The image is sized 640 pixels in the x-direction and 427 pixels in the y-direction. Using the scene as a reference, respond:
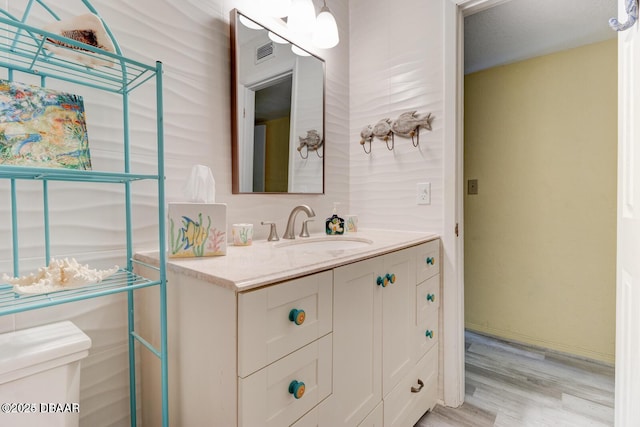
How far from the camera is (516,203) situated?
235 cm

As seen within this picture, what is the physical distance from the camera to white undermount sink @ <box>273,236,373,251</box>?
147 centimetres

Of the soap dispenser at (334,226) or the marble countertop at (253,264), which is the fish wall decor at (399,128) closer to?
the soap dispenser at (334,226)

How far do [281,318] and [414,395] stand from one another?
0.97m

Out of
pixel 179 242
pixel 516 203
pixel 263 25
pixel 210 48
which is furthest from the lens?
pixel 516 203

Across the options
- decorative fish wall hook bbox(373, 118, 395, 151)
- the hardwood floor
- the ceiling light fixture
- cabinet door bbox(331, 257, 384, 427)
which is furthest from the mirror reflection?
the hardwood floor

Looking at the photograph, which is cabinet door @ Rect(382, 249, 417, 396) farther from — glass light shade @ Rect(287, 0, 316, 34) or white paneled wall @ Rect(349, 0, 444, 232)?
glass light shade @ Rect(287, 0, 316, 34)

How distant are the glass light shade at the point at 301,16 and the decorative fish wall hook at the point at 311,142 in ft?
1.64

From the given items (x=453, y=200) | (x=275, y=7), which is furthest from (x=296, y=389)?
(x=275, y=7)

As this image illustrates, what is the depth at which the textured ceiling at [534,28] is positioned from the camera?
1777 mm

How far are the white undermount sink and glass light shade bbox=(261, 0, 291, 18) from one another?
1055 mm

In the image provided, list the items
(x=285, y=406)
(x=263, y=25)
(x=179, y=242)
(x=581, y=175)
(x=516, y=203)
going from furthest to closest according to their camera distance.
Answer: (x=516, y=203)
(x=581, y=175)
(x=263, y=25)
(x=179, y=242)
(x=285, y=406)

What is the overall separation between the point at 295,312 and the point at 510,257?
7.24 feet

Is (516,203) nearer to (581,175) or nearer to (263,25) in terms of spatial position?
(581,175)
